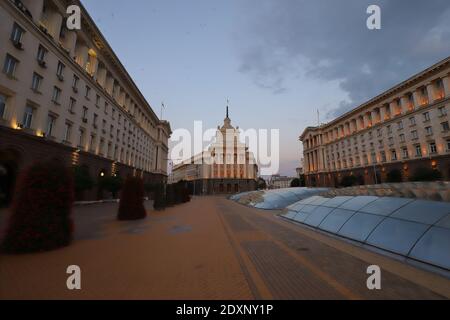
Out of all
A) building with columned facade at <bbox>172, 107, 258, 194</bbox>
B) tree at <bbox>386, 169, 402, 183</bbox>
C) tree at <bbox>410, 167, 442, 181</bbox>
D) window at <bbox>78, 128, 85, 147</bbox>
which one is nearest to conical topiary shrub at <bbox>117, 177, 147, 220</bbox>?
window at <bbox>78, 128, 85, 147</bbox>

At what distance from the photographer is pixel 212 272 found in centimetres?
595

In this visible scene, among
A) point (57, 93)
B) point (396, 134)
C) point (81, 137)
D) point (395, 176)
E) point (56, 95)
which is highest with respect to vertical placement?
point (396, 134)

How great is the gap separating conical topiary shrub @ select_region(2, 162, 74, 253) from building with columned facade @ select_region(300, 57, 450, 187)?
5358 cm

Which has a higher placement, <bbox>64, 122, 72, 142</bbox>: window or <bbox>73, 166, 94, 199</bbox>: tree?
<bbox>64, 122, 72, 142</bbox>: window

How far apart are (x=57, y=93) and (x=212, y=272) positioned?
103 feet

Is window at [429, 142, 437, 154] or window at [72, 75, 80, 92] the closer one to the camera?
window at [72, 75, 80, 92]

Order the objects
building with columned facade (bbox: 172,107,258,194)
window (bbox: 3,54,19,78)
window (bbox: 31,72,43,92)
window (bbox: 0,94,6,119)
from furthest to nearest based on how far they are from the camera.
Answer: building with columned facade (bbox: 172,107,258,194) → window (bbox: 31,72,43,92) → window (bbox: 3,54,19,78) → window (bbox: 0,94,6,119)

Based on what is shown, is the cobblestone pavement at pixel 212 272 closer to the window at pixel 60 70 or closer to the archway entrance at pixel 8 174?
the archway entrance at pixel 8 174

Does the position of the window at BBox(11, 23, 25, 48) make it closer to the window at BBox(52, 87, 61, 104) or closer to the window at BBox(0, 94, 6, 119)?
the window at BBox(0, 94, 6, 119)

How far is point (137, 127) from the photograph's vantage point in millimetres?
54906

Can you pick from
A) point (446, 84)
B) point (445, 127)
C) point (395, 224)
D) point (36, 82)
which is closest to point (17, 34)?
point (36, 82)

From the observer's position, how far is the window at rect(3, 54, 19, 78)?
64.1 ft

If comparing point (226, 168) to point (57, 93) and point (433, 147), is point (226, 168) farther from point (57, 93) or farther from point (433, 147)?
point (57, 93)

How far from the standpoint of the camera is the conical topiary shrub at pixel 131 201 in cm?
1562
